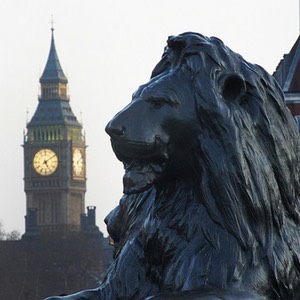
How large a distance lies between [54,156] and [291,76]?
118m

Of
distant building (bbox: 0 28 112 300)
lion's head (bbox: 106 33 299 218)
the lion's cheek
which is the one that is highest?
distant building (bbox: 0 28 112 300)

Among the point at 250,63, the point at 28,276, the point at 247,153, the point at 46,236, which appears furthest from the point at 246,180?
the point at 46,236

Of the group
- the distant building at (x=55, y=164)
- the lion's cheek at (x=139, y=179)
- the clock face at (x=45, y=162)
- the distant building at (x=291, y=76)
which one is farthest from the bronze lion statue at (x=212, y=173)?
the clock face at (x=45, y=162)

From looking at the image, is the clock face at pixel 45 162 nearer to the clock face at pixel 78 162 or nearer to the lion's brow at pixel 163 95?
the clock face at pixel 78 162

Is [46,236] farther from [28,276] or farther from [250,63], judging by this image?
[250,63]

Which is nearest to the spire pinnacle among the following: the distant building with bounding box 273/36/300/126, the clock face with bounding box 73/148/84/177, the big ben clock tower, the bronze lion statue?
the big ben clock tower

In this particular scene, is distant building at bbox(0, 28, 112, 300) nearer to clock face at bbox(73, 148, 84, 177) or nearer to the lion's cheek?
clock face at bbox(73, 148, 84, 177)

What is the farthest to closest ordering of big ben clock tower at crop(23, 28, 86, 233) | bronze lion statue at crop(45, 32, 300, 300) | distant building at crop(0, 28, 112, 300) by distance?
1. big ben clock tower at crop(23, 28, 86, 233)
2. distant building at crop(0, 28, 112, 300)
3. bronze lion statue at crop(45, 32, 300, 300)

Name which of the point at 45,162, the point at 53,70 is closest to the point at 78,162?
the point at 45,162

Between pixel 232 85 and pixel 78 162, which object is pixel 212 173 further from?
pixel 78 162

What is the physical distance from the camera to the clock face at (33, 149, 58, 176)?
158 metres

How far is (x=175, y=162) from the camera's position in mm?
4160

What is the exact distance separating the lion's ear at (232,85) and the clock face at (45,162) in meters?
153

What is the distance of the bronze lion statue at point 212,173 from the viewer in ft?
13.5
